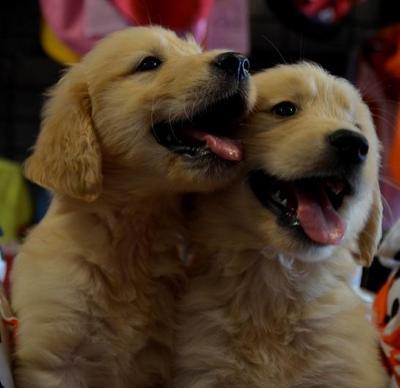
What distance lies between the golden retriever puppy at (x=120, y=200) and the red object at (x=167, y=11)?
2.48 ft

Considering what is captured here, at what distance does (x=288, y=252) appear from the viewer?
3.94 ft

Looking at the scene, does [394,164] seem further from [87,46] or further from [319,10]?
[87,46]

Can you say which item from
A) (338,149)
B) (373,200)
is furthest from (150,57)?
(373,200)

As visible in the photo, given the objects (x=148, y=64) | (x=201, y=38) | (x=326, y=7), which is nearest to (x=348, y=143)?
(x=148, y=64)

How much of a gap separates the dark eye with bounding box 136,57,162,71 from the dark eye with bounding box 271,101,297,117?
0.81ft

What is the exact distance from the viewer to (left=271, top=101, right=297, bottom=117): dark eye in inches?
51.1

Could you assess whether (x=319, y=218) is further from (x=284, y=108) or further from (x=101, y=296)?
(x=101, y=296)

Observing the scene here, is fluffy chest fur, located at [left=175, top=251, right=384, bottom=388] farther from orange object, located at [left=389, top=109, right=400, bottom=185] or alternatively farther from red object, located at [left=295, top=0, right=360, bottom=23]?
red object, located at [left=295, top=0, right=360, bottom=23]

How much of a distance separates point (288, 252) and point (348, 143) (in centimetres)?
22

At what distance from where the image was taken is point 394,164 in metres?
2.21

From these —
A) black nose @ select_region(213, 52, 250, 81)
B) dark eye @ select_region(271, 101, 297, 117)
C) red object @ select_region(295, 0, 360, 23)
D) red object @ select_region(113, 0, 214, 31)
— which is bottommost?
red object @ select_region(295, 0, 360, 23)

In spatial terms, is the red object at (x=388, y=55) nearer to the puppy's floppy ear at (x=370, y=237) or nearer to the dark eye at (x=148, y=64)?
the puppy's floppy ear at (x=370, y=237)

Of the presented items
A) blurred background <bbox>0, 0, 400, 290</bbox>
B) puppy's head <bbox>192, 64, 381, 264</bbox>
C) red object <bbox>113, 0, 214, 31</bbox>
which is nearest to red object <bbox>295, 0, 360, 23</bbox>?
blurred background <bbox>0, 0, 400, 290</bbox>

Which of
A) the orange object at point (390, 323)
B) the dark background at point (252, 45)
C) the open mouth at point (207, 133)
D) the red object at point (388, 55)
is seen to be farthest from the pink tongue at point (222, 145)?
the dark background at point (252, 45)
